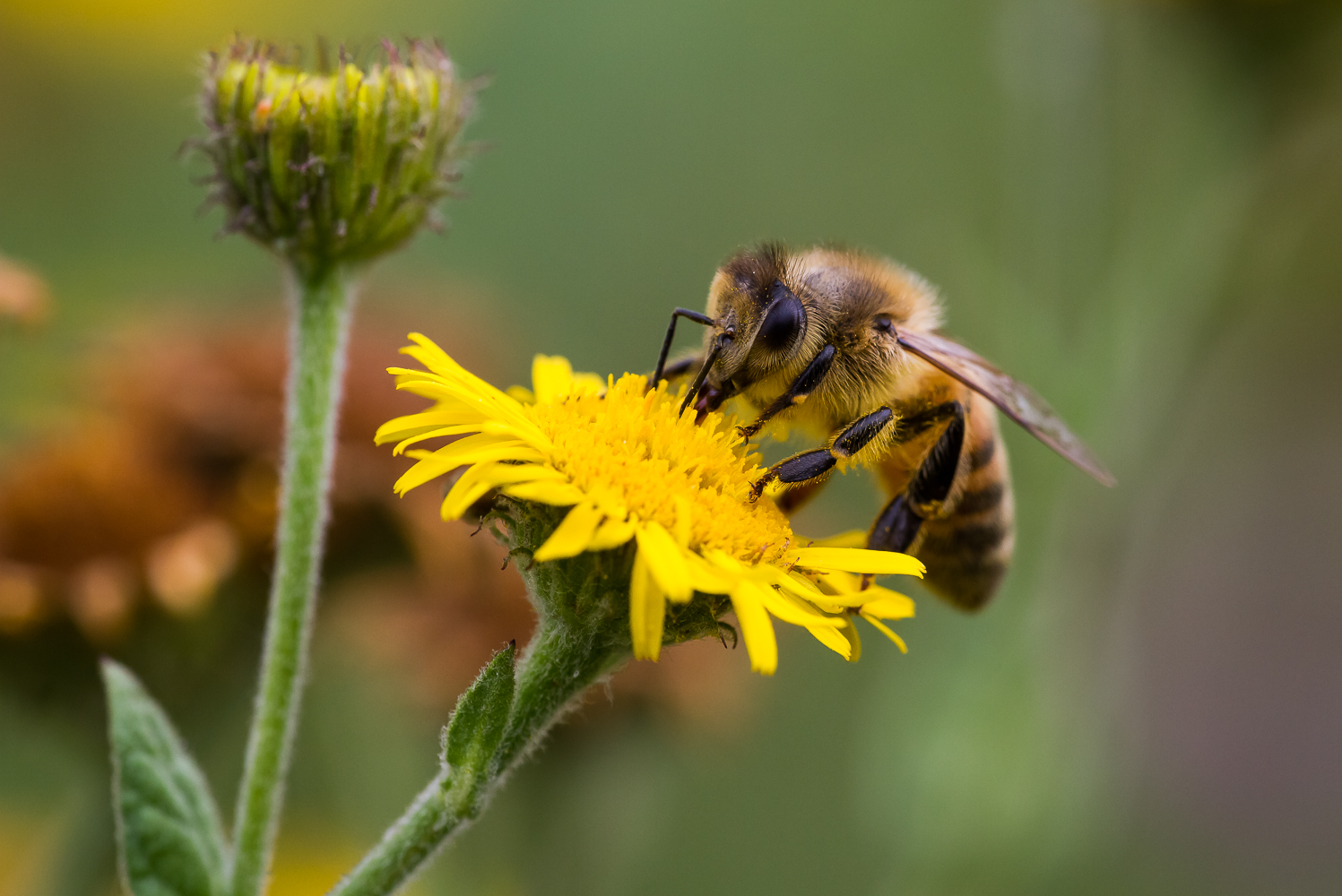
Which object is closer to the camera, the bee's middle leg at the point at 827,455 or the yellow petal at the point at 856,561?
the yellow petal at the point at 856,561

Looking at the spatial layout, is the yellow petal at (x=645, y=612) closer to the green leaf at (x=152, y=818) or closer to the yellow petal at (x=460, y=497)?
the yellow petal at (x=460, y=497)

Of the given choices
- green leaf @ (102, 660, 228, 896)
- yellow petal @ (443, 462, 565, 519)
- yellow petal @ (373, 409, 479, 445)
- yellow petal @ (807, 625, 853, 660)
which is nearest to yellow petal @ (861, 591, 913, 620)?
yellow petal @ (807, 625, 853, 660)

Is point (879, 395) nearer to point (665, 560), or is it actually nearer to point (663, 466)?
point (663, 466)

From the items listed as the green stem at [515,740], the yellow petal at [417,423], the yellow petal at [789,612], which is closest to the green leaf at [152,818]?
the green stem at [515,740]

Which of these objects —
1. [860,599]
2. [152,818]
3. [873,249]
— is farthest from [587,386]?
[873,249]

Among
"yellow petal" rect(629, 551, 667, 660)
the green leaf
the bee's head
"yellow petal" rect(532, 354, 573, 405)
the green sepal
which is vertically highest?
the bee's head

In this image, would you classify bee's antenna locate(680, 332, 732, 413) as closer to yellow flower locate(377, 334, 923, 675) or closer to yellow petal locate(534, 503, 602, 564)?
yellow flower locate(377, 334, 923, 675)

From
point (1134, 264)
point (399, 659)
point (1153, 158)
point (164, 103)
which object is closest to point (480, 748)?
point (399, 659)
